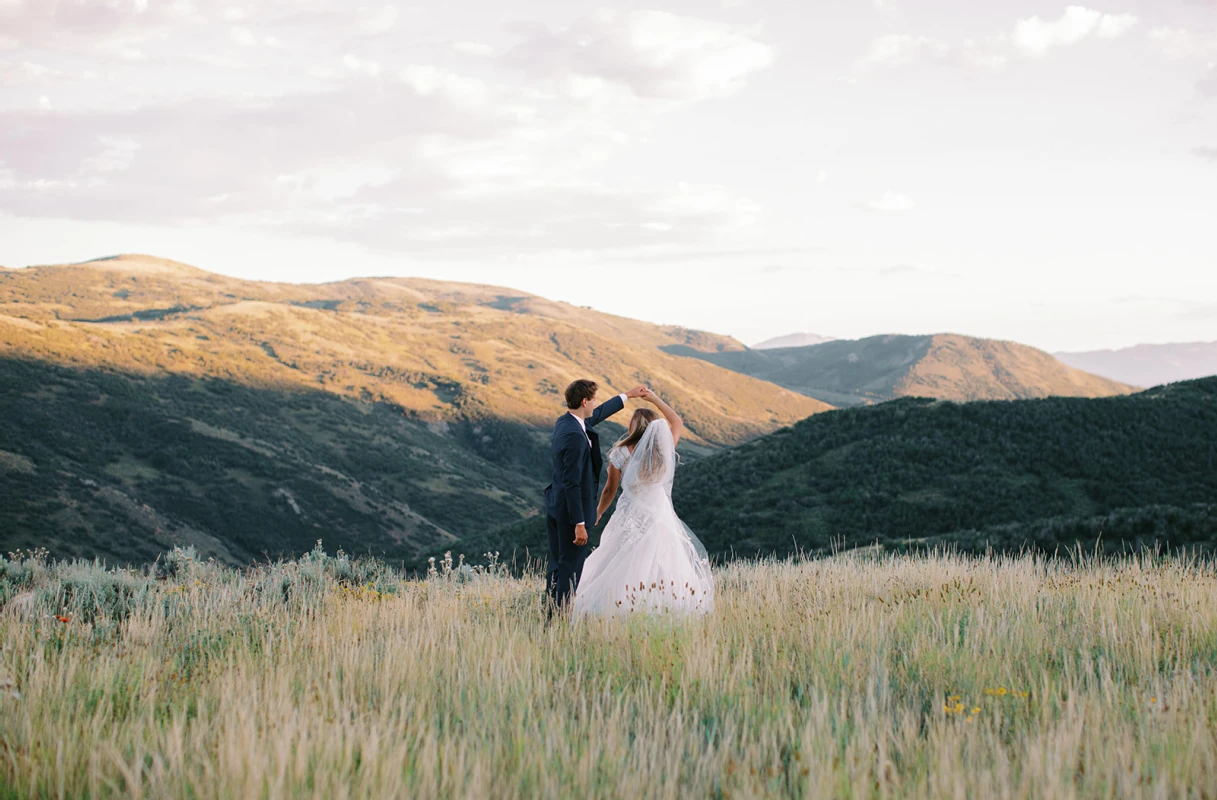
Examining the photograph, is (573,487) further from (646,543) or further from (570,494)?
(646,543)

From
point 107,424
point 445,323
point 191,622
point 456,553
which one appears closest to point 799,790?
point 191,622

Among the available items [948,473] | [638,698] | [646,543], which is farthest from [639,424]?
[948,473]

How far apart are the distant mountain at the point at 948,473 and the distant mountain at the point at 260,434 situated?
21489mm

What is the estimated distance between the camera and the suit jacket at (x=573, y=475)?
6.44m

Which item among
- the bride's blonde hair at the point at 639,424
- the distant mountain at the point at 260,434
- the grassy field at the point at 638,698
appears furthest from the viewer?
the distant mountain at the point at 260,434

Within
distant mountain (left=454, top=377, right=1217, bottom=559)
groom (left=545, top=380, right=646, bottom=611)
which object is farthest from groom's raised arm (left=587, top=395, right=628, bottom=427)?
distant mountain (left=454, top=377, right=1217, bottom=559)

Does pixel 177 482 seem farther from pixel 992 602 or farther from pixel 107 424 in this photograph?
pixel 992 602

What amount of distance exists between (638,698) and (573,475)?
2.99 m

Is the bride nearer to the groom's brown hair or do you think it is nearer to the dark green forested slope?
the groom's brown hair

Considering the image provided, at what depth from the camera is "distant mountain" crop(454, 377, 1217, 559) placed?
27250mm

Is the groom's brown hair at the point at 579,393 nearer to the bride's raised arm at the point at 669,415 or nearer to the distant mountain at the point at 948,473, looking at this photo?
the bride's raised arm at the point at 669,415

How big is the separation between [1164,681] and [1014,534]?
52.6 feet

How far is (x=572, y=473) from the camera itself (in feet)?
21.1

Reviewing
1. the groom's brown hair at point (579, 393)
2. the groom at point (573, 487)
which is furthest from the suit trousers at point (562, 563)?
the groom's brown hair at point (579, 393)
